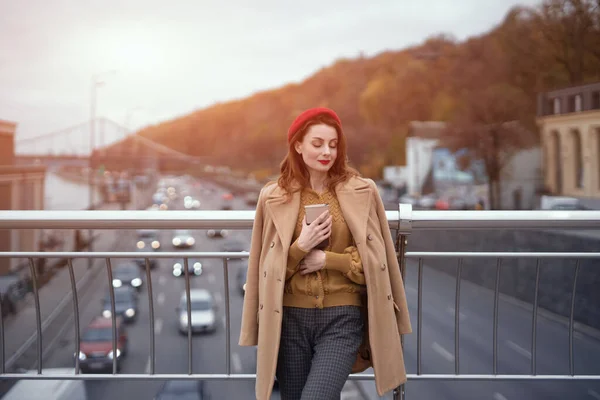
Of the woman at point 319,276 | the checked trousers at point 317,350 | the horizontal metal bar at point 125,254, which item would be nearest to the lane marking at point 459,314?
the woman at point 319,276

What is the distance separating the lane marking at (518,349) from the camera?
311 centimetres

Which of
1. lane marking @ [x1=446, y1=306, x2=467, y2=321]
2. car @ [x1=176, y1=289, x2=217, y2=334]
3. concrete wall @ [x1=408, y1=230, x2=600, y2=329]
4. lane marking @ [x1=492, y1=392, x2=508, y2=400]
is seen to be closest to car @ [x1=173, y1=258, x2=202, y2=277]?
car @ [x1=176, y1=289, x2=217, y2=334]

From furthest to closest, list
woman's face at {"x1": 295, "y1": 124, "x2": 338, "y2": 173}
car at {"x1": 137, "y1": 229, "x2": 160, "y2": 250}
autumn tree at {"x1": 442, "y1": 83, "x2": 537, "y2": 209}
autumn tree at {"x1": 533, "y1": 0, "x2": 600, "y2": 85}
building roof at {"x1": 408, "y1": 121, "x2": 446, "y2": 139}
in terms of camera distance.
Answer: building roof at {"x1": 408, "y1": 121, "x2": 446, "y2": 139} < autumn tree at {"x1": 533, "y1": 0, "x2": 600, "y2": 85} < autumn tree at {"x1": 442, "y1": 83, "x2": 537, "y2": 209} < car at {"x1": 137, "y1": 229, "x2": 160, "y2": 250} < woman's face at {"x1": 295, "y1": 124, "x2": 338, "y2": 173}

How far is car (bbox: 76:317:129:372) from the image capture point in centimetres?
302

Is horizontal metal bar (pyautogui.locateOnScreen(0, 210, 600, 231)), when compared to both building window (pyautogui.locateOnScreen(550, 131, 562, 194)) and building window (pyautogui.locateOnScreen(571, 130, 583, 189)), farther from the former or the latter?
building window (pyautogui.locateOnScreen(571, 130, 583, 189))

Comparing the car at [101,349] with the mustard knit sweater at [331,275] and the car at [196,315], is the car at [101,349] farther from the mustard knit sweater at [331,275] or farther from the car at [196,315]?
the mustard knit sweater at [331,275]

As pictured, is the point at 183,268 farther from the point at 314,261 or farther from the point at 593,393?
the point at 593,393

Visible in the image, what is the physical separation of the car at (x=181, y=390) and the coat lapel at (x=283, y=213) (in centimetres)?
131

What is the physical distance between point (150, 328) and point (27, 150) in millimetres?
45087

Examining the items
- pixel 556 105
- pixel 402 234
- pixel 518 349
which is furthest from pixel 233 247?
pixel 556 105

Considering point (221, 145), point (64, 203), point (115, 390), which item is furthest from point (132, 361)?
point (221, 145)

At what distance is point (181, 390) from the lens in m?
2.96

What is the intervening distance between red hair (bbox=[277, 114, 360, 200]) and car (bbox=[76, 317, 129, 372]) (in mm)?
1449

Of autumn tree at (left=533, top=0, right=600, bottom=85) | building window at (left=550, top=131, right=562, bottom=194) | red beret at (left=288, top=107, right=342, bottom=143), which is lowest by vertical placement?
red beret at (left=288, top=107, right=342, bottom=143)
